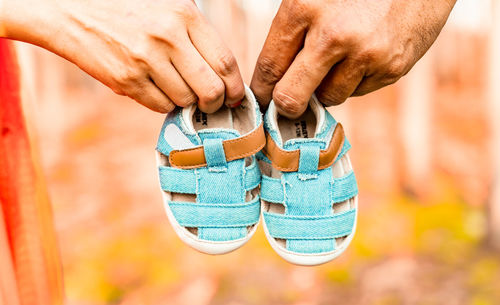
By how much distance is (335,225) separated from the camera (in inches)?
47.9

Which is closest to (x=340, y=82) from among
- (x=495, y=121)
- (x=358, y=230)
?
(x=495, y=121)

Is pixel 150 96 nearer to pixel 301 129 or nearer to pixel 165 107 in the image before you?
pixel 165 107

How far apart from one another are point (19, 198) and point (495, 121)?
383 centimetres

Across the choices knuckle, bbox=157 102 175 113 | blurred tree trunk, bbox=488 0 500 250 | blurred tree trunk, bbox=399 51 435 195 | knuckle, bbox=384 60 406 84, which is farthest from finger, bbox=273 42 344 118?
blurred tree trunk, bbox=399 51 435 195

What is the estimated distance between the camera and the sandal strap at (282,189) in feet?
4.02

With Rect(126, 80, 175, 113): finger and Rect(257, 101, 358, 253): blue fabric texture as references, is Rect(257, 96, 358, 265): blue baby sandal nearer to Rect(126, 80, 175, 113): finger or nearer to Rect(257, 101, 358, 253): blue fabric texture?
Rect(257, 101, 358, 253): blue fabric texture

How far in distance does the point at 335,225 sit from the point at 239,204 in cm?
25

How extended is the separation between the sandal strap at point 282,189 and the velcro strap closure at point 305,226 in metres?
0.04

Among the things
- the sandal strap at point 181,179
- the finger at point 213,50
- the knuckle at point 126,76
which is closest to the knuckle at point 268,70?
the finger at point 213,50

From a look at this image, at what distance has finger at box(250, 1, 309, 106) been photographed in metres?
1.11

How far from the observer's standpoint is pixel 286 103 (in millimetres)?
1174

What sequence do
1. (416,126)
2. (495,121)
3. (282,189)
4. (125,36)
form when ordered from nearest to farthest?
(125,36), (282,189), (495,121), (416,126)

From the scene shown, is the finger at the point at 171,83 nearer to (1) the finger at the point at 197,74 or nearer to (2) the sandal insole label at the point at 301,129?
(1) the finger at the point at 197,74

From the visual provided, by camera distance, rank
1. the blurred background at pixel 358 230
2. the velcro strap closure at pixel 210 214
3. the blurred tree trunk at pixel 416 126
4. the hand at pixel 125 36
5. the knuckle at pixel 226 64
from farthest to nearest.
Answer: the blurred tree trunk at pixel 416 126, the blurred background at pixel 358 230, the velcro strap closure at pixel 210 214, the knuckle at pixel 226 64, the hand at pixel 125 36
